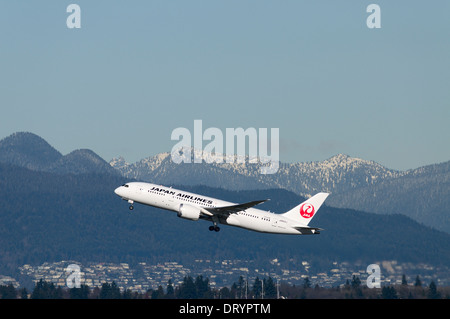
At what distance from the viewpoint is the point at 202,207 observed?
464ft

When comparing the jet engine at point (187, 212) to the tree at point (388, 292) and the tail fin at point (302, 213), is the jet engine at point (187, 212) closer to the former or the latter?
the tail fin at point (302, 213)

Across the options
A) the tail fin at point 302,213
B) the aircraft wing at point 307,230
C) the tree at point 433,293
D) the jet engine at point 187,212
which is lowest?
the tree at point 433,293

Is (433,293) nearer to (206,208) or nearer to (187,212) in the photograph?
(206,208)

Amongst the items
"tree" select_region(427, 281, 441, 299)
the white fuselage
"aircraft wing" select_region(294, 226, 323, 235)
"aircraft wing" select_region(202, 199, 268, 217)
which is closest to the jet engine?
the white fuselage

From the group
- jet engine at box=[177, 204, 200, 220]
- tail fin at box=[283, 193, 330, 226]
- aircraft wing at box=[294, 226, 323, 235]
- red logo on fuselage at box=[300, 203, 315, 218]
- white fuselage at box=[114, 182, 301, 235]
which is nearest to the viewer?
jet engine at box=[177, 204, 200, 220]

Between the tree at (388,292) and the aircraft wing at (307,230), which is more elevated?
the aircraft wing at (307,230)

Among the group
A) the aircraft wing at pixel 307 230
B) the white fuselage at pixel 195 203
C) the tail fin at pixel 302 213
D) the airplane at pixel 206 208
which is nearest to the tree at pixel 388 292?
the tail fin at pixel 302 213

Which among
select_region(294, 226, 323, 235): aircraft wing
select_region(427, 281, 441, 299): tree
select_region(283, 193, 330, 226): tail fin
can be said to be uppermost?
select_region(283, 193, 330, 226): tail fin

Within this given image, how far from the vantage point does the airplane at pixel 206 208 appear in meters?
139

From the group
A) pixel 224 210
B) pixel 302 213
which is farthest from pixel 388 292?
pixel 224 210

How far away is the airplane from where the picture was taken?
456 ft

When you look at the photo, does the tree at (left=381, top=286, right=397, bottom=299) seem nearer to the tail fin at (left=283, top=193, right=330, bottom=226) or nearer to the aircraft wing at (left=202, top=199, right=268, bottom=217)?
the tail fin at (left=283, top=193, right=330, bottom=226)
